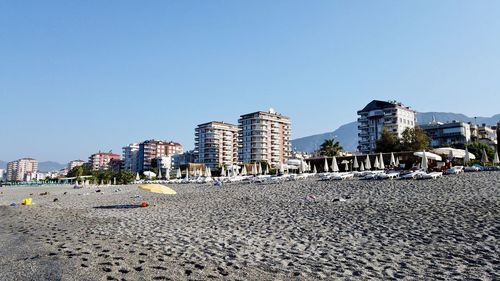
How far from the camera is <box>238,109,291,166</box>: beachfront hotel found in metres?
114

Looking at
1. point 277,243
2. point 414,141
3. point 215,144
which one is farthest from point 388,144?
point 215,144

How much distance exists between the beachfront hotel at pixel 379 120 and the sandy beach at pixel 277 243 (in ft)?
302

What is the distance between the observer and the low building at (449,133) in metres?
96.3

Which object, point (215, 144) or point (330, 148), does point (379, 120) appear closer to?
point (330, 148)

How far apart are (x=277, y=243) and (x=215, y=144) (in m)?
118

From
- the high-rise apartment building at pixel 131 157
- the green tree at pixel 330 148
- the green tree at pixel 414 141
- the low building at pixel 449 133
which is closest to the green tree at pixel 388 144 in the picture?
the green tree at pixel 414 141

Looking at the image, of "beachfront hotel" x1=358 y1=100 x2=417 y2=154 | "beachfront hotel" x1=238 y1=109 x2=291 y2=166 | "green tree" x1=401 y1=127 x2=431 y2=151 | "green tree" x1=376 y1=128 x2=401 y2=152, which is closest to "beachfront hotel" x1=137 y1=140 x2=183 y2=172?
"beachfront hotel" x1=238 y1=109 x2=291 y2=166

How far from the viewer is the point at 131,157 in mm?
175375

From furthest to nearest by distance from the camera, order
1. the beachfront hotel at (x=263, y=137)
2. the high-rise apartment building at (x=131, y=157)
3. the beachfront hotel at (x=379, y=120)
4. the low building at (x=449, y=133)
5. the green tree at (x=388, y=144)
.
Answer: the high-rise apartment building at (x=131, y=157) < the beachfront hotel at (x=263, y=137) < the beachfront hotel at (x=379, y=120) < the low building at (x=449, y=133) < the green tree at (x=388, y=144)

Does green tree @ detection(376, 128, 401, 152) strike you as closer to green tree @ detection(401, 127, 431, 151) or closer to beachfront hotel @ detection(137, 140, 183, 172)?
green tree @ detection(401, 127, 431, 151)

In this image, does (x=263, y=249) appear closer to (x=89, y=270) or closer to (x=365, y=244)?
(x=365, y=244)

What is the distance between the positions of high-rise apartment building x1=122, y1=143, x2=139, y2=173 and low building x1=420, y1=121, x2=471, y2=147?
118478mm

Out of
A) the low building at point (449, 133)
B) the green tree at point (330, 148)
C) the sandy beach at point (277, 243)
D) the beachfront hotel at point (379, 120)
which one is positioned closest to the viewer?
→ the sandy beach at point (277, 243)

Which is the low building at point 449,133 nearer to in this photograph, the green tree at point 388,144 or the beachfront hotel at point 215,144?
the green tree at point 388,144
